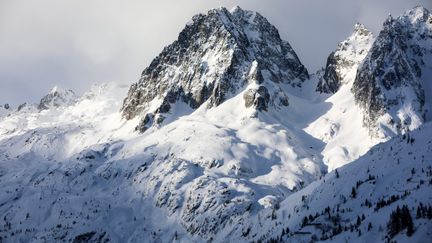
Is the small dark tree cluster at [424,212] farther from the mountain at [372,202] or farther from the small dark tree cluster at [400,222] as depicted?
the small dark tree cluster at [400,222]

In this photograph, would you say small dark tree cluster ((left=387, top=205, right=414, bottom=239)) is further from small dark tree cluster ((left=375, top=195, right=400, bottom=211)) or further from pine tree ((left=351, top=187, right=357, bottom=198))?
pine tree ((left=351, top=187, right=357, bottom=198))

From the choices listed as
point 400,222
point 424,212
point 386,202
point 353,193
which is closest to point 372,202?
point 386,202

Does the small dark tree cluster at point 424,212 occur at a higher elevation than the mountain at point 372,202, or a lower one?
lower

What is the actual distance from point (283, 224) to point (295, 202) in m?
11.3

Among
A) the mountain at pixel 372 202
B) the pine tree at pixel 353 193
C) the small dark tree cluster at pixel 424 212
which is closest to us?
the small dark tree cluster at pixel 424 212

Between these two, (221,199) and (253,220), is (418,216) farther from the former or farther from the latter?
(221,199)

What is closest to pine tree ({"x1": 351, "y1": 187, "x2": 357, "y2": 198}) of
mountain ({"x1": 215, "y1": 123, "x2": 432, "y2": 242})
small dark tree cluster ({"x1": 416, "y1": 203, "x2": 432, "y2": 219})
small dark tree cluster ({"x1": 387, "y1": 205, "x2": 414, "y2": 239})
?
mountain ({"x1": 215, "y1": 123, "x2": 432, "y2": 242})

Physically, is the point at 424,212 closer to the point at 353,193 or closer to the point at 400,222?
the point at 400,222

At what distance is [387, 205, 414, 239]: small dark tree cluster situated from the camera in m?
59.0

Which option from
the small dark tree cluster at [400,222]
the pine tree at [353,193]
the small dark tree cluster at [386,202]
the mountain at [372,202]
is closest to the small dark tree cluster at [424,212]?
the mountain at [372,202]

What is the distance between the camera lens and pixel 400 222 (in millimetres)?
60875

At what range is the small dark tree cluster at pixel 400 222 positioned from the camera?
2323 inches

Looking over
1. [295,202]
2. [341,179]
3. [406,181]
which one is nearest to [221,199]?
[295,202]

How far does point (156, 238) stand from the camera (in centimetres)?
19125
